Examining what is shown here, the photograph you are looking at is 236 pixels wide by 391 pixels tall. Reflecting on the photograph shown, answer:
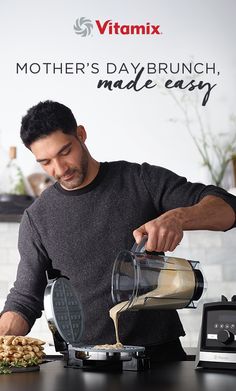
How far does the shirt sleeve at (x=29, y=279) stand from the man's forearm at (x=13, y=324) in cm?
3

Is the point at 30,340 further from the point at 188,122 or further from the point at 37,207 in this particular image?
the point at 188,122

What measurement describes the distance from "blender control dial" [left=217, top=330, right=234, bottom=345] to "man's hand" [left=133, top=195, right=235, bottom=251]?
0.28m

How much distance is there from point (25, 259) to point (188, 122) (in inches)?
59.4

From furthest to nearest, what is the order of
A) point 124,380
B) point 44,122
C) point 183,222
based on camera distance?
point 44,122 < point 183,222 < point 124,380

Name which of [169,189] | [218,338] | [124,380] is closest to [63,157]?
[169,189]

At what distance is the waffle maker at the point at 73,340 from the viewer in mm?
2184

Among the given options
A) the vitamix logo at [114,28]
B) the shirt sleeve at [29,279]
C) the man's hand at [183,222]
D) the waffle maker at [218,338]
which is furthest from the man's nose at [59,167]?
the vitamix logo at [114,28]

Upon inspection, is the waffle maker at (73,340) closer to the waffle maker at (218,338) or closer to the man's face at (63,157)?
the waffle maker at (218,338)

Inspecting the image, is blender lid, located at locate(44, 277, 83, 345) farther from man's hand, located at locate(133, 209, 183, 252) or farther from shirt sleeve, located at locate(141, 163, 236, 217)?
shirt sleeve, located at locate(141, 163, 236, 217)

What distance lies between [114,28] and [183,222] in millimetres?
1941

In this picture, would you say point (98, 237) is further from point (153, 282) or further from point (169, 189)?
point (153, 282)


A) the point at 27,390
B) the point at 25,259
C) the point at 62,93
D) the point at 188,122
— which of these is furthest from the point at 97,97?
the point at 27,390

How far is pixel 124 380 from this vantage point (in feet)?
6.53

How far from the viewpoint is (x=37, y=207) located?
307 cm
